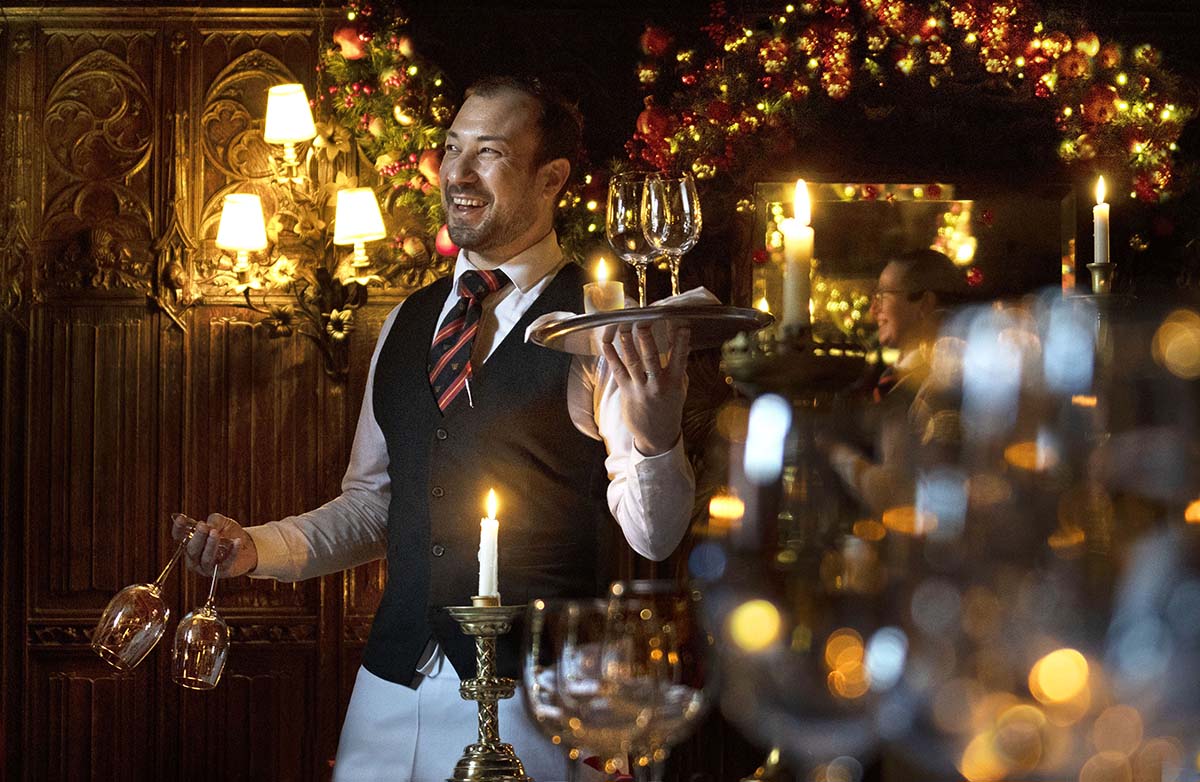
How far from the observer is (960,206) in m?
4.23

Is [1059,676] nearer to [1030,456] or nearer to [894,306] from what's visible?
[1030,456]

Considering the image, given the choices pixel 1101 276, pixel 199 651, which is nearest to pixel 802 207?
pixel 1101 276

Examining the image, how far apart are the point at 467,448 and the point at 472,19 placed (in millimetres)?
2381

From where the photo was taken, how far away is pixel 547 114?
8.14 ft

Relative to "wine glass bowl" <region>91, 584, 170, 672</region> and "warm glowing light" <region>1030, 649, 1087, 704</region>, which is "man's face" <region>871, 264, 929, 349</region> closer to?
"wine glass bowl" <region>91, 584, 170, 672</region>

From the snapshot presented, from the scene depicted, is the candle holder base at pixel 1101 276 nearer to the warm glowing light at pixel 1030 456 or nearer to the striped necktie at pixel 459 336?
the warm glowing light at pixel 1030 456

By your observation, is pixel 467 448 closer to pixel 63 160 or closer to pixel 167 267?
pixel 167 267

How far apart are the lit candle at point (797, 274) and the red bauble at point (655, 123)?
9.05 ft

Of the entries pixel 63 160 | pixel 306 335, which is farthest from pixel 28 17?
pixel 306 335

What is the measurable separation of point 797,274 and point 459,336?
1281mm

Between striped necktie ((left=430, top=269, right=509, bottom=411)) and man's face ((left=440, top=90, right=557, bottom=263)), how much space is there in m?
0.05

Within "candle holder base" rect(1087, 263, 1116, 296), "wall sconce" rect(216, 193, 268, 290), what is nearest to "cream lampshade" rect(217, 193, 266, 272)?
"wall sconce" rect(216, 193, 268, 290)

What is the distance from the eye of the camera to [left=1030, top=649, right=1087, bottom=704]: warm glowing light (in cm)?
83

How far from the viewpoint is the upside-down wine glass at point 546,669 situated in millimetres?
1151
